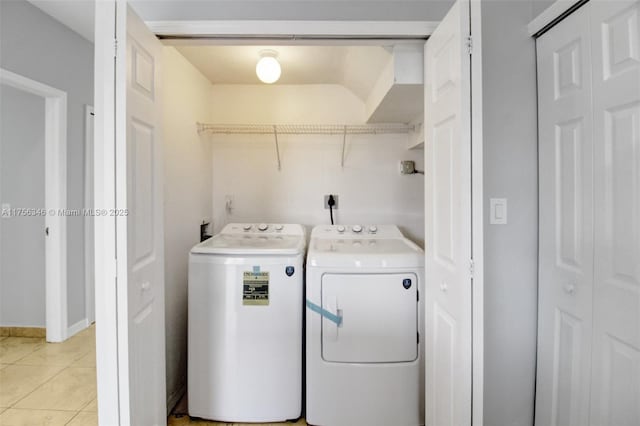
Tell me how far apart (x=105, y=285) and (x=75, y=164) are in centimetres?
224

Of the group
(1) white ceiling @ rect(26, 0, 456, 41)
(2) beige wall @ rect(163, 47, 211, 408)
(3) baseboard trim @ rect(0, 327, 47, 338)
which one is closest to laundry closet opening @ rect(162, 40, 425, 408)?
(2) beige wall @ rect(163, 47, 211, 408)

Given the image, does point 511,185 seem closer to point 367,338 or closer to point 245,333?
point 367,338

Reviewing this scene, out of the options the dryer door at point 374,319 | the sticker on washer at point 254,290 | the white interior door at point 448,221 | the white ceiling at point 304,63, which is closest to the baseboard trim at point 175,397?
the sticker on washer at point 254,290

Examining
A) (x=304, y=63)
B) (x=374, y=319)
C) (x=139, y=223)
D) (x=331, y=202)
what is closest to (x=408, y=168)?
(x=331, y=202)

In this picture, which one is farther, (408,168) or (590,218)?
(408,168)

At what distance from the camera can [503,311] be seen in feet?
4.84

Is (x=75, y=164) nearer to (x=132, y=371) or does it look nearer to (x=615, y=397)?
(x=132, y=371)

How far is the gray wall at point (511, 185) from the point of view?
57.6 inches

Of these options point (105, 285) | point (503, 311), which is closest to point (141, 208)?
point (105, 285)

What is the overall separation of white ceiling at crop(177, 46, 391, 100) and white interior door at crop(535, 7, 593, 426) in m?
0.81

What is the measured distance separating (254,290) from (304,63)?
1.55m

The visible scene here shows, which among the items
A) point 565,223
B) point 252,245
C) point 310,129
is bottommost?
point 252,245

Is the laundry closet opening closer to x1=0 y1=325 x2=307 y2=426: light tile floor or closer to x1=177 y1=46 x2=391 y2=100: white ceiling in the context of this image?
x1=177 y1=46 x2=391 y2=100: white ceiling

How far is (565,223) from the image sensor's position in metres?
1.30
